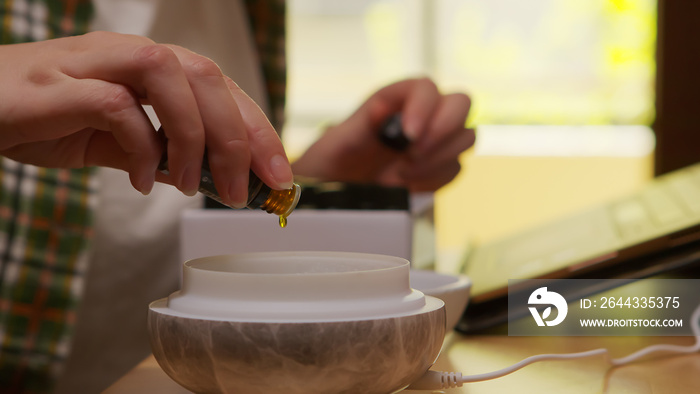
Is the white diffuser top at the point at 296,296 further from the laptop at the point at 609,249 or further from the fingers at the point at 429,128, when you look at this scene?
the fingers at the point at 429,128

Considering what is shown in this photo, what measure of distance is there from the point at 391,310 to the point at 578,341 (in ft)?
0.83

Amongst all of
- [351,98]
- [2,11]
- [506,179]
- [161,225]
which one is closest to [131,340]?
[161,225]

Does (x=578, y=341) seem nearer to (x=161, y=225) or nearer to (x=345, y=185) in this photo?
(x=345, y=185)

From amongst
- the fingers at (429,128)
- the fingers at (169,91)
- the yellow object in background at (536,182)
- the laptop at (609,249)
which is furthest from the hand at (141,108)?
the yellow object in background at (536,182)

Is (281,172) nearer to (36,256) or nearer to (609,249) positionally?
(609,249)

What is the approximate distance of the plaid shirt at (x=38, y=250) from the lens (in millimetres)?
654

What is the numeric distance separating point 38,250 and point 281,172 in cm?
43

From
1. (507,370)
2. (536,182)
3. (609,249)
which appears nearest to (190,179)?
(507,370)

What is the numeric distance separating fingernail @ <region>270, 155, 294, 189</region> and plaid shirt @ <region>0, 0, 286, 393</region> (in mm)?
407

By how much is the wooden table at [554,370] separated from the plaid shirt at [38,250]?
0.93ft

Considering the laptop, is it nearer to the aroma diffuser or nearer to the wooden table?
the wooden table

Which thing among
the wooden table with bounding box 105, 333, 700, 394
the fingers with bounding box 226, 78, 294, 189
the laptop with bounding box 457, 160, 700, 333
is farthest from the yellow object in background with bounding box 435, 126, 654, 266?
the fingers with bounding box 226, 78, 294, 189

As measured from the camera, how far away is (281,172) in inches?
13.8

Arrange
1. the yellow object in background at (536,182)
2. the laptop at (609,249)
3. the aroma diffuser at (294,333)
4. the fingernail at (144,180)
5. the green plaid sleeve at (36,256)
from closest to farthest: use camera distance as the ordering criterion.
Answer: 1. the aroma diffuser at (294,333)
2. the fingernail at (144,180)
3. the laptop at (609,249)
4. the green plaid sleeve at (36,256)
5. the yellow object in background at (536,182)
